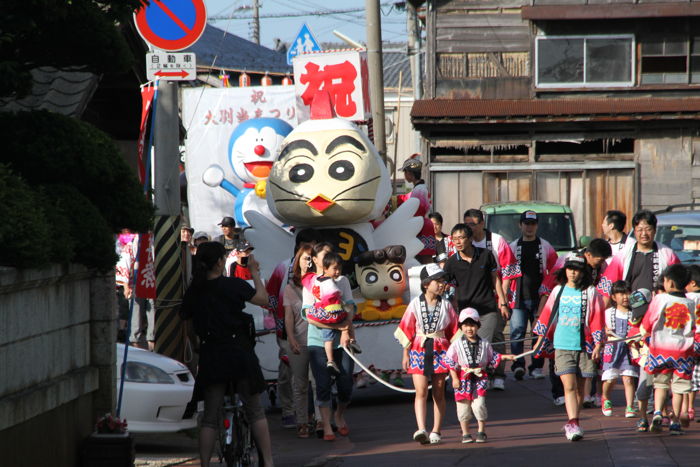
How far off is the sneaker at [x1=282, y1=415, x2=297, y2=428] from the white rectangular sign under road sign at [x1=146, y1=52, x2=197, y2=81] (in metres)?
3.41

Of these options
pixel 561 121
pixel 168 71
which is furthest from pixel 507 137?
pixel 168 71

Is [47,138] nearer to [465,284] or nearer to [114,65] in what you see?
[114,65]

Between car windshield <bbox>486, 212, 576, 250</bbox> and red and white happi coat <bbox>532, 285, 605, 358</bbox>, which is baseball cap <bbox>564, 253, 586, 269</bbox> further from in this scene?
car windshield <bbox>486, 212, 576, 250</bbox>

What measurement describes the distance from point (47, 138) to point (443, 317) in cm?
388

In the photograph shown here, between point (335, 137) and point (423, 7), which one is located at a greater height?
point (423, 7)

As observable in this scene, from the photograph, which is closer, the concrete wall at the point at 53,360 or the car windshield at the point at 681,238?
the concrete wall at the point at 53,360

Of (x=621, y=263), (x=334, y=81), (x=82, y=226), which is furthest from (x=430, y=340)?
(x=334, y=81)

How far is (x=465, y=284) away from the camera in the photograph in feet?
39.1

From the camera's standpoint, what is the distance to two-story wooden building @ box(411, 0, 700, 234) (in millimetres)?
26531

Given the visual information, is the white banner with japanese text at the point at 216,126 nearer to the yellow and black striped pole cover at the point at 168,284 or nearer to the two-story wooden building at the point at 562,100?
the two-story wooden building at the point at 562,100

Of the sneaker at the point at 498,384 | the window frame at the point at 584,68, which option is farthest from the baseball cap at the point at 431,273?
the window frame at the point at 584,68

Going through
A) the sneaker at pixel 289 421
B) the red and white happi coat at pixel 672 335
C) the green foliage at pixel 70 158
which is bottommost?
the sneaker at pixel 289 421

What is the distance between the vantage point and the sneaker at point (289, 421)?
434 inches

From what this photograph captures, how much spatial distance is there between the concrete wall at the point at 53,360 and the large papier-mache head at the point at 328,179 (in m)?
3.97
